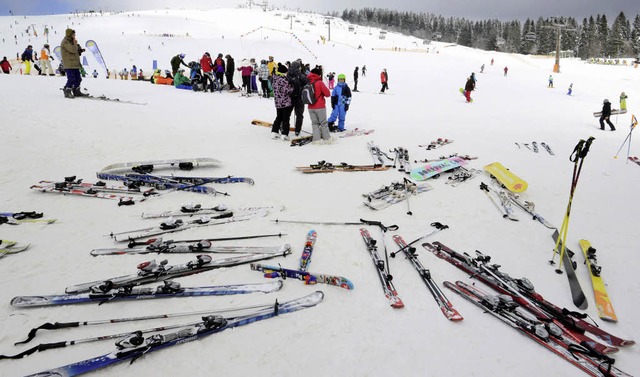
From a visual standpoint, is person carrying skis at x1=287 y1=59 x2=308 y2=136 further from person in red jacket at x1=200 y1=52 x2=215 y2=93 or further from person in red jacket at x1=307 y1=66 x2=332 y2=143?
person in red jacket at x1=200 y1=52 x2=215 y2=93

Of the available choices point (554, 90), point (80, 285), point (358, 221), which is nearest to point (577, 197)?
point (358, 221)

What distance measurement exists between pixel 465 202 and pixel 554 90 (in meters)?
33.0

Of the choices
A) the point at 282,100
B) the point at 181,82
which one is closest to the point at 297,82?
the point at 282,100

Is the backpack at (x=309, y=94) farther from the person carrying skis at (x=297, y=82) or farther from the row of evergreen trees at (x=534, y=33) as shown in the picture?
the row of evergreen trees at (x=534, y=33)

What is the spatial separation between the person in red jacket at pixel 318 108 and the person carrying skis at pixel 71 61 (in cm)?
808

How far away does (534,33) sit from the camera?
74750 mm

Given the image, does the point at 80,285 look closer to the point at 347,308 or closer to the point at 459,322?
the point at 347,308

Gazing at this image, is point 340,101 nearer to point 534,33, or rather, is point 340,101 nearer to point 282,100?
point 282,100

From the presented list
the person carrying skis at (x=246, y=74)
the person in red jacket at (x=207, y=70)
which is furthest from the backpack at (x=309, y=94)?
the person in red jacket at (x=207, y=70)

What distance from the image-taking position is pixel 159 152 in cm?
869

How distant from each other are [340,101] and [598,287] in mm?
8590

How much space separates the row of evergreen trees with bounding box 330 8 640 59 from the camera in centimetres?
7862

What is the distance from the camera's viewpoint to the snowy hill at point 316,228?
3.20m

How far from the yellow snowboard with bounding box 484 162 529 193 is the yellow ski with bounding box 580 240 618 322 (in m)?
1.89
